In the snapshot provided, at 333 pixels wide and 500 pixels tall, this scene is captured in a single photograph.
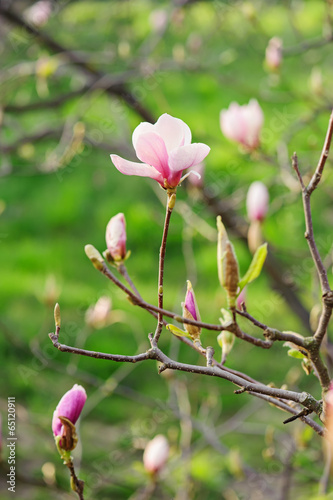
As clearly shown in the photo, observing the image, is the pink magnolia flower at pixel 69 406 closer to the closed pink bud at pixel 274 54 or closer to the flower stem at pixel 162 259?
the flower stem at pixel 162 259

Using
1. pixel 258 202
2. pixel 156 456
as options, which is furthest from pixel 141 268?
pixel 156 456

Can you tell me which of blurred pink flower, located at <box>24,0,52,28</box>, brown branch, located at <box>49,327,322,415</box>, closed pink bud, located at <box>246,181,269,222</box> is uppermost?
blurred pink flower, located at <box>24,0,52,28</box>

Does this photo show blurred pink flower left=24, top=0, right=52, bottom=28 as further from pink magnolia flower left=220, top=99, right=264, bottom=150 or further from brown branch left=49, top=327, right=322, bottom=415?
brown branch left=49, top=327, right=322, bottom=415

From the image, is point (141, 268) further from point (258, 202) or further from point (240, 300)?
point (240, 300)

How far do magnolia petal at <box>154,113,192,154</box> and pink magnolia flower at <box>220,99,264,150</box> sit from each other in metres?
0.83

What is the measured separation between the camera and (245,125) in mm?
1393

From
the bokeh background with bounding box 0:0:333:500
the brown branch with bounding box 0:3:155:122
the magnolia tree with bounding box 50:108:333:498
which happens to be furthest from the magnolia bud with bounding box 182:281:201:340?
the brown branch with bounding box 0:3:155:122

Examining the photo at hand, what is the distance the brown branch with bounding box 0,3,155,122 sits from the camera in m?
1.60

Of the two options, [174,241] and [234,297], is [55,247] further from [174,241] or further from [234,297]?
[234,297]

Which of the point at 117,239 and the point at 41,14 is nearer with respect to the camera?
the point at 117,239

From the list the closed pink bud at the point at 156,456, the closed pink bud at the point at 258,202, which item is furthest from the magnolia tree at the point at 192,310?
the closed pink bud at the point at 258,202

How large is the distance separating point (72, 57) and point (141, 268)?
1.16 meters

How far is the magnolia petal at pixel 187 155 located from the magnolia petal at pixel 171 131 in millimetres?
13

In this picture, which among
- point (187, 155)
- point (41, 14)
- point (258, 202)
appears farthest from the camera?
point (41, 14)
